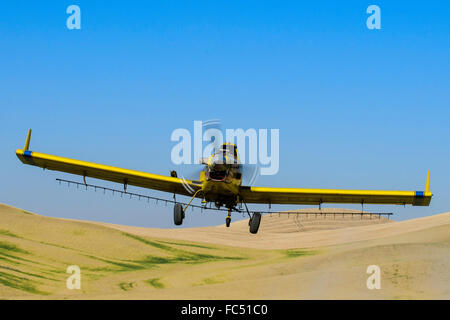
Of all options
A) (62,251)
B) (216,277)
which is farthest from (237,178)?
(62,251)

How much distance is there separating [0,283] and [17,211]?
22.6 metres

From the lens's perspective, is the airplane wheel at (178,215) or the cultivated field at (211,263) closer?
the cultivated field at (211,263)

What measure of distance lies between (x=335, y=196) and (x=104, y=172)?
12.3m

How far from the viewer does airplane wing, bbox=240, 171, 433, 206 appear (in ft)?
96.9

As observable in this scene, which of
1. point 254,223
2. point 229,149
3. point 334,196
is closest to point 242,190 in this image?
point 254,223

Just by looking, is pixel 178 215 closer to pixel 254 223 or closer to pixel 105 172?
pixel 254 223

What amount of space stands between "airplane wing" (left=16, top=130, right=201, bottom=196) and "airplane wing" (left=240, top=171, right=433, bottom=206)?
3759 mm

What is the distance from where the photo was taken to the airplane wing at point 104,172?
2927cm

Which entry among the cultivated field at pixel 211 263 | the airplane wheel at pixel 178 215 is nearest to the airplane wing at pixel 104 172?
the airplane wheel at pixel 178 215

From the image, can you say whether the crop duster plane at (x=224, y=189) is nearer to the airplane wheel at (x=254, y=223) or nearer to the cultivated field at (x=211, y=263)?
the airplane wheel at (x=254, y=223)

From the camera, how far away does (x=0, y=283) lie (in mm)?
24000
